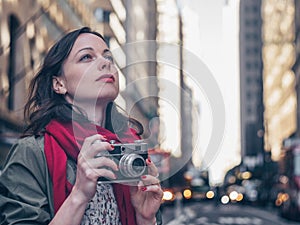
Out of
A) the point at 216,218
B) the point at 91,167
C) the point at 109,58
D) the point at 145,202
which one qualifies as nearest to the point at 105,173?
the point at 91,167

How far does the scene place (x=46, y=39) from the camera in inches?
1630

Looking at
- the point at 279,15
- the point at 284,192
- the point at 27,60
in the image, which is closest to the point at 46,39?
the point at 27,60

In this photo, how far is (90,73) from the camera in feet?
7.89

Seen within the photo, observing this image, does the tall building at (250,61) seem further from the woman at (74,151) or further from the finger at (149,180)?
the finger at (149,180)

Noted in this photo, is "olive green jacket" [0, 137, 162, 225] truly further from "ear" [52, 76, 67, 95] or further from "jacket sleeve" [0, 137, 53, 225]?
"ear" [52, 76, 67, 95]

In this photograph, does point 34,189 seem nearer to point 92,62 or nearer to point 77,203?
point 77,203

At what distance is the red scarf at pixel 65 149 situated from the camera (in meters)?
2.25

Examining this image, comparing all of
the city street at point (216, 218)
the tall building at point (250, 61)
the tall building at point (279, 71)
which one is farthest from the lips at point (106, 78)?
the tall building at point (250, 61)

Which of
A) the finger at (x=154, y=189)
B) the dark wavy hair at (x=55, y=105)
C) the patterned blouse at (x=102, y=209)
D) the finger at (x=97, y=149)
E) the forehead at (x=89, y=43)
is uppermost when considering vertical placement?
the forehead at (x=89, y=43)

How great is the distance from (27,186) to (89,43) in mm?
531

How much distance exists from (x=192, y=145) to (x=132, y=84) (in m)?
0.26

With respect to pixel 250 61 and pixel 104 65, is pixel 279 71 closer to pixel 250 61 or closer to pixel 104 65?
pixel 250 61

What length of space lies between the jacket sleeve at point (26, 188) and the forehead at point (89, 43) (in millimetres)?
364

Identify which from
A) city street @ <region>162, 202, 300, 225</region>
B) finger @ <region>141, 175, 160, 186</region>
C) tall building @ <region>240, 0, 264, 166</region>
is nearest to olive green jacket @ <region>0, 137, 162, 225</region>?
finger @ <region>141, 175, 160, 186</region>
